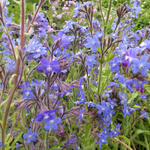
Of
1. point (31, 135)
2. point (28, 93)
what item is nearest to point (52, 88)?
point (28, 93)

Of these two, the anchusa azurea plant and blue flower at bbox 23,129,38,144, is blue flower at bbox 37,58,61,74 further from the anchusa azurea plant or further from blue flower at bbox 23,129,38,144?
blue flower at bbox 23,129,38,144

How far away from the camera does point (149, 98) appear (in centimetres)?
246

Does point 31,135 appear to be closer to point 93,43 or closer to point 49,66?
point 49,66

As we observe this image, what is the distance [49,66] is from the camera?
1.14 metres

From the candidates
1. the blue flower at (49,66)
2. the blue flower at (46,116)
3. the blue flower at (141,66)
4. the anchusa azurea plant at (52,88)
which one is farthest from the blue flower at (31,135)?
the blue flower at (141,66)

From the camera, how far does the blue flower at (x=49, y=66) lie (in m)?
1.13

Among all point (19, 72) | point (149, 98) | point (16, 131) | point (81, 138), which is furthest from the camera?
point (149, 98)

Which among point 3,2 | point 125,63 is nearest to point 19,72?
point 3,2

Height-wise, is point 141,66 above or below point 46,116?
above

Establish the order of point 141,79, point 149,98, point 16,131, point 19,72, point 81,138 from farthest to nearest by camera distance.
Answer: point 149,98 → point 81,138 → point 16,131 → point 19,72 → point 141,79

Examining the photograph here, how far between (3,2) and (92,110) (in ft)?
3.41

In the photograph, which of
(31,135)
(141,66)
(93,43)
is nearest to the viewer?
(141,66)

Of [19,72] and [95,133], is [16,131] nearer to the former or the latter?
[19,72]

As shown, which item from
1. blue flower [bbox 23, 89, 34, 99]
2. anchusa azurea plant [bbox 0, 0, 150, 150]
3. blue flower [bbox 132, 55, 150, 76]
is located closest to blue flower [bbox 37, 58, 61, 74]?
anchusa azurea plant [bbox 0, 0, 150, 150]
